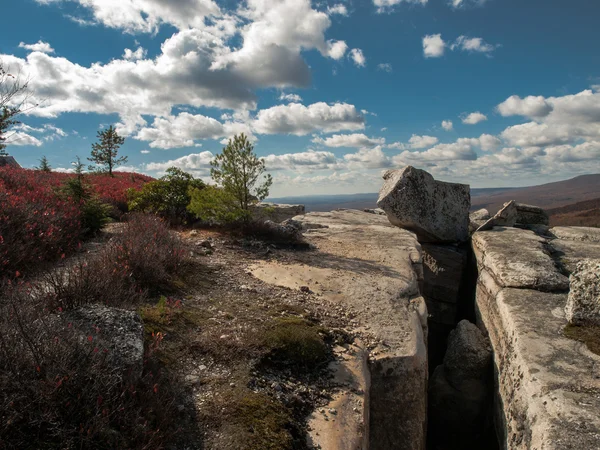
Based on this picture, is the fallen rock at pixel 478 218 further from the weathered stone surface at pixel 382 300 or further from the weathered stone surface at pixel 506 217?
the weathered stone surface at pixel 382 300

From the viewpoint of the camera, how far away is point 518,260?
830 cm

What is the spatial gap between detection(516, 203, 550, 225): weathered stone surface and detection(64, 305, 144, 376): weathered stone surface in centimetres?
1463

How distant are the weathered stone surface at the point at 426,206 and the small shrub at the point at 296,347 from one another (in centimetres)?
847

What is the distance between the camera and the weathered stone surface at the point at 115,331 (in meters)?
3.39

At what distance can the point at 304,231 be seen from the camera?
1284 cm

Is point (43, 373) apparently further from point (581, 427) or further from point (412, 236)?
point (412, 236)

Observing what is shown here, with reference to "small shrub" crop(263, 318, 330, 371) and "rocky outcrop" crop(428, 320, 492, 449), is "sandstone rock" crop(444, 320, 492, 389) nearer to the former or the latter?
"rocky outcrop" crop(428, 320, 492, 449)

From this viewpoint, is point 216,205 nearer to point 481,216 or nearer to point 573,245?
point 573,245

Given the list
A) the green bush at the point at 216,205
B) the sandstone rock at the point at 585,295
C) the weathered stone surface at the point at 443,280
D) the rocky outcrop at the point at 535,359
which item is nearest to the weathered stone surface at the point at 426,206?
the weathered stone surface at the point at 443,280

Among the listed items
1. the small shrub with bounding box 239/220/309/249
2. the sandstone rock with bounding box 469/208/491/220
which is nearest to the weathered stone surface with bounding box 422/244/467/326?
the small shrub with bounding box 239/220/309/249

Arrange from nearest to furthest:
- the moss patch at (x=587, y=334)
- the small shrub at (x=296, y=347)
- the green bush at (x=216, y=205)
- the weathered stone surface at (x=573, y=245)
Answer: the small shrub at (x=296, y=347), the moss patch at (x=587, y=334), the weathered stone surface at (x=573, y=245), the green bush at (x=216, y=205)

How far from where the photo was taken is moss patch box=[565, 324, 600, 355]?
4.87 m

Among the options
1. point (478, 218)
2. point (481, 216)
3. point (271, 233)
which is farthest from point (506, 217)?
point (271, 233)

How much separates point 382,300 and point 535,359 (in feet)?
7.98
